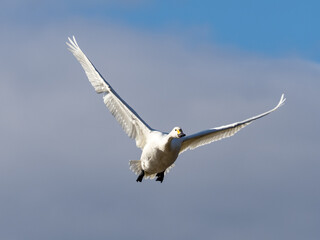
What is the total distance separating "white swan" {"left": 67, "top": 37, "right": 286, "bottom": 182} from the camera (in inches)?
1177

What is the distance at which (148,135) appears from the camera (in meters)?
31.1

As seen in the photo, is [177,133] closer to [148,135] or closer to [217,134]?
[148,135]

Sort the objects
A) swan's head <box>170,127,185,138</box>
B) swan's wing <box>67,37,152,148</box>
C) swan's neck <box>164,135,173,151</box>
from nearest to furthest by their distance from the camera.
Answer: swan's head <box>170,127,185,138</box> → swan's neck <box>164,135,173,151</box> → swan's wing <box>67,37,152,148</box>

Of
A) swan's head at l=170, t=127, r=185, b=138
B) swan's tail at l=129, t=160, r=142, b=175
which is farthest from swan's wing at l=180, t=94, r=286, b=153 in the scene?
swan's head at l=170, t=127, r=185, b=138

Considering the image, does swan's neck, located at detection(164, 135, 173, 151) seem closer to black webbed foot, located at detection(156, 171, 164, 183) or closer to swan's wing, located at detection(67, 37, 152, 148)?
swan's wing, located at detection(67, 37, 152, 148)

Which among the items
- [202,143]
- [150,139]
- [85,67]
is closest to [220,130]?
[202,143]

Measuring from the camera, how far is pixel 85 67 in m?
32.3

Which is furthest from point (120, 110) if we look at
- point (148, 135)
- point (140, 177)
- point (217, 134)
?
point (217, 134)

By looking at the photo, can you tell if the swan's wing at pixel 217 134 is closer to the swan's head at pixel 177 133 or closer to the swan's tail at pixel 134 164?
the swan's tail at pixel 134 164

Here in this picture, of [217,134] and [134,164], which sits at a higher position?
[217,134]

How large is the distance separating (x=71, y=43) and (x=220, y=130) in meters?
6.88

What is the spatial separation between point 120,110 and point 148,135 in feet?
5.17

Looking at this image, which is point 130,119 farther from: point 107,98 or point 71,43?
point 71,43

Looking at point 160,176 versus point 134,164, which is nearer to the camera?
point 134,164
